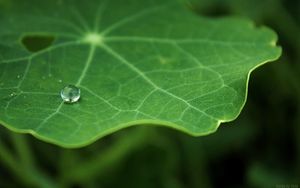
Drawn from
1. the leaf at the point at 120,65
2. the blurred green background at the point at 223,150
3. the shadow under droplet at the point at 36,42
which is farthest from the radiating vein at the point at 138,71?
the blurred green background at the point at 223,150

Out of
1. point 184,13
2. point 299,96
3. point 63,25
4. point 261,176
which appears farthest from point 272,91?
point 63,25

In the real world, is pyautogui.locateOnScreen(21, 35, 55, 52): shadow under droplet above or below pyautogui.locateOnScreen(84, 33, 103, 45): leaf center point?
above

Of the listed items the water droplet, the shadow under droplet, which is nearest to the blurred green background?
the shadow under droplet

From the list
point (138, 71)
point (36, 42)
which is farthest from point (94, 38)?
point (138, 71)

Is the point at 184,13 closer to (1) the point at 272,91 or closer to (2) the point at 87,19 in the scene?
(2) the point at 87,19

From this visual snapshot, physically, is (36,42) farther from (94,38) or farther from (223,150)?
(223,150)

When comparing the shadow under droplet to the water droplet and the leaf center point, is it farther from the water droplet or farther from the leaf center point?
the water droplet

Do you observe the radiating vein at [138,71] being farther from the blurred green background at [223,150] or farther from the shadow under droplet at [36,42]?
the blurred green background at [223,150]
